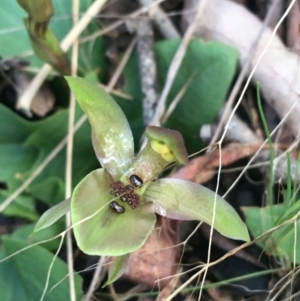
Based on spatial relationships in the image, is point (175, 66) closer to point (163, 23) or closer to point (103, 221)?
point (163, 23)

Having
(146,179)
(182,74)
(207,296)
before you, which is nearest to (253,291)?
(207,296)

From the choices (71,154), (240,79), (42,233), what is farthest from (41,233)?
(240,79)

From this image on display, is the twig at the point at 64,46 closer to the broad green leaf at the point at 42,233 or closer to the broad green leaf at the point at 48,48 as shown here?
the broad green leaf at the point at 48,48

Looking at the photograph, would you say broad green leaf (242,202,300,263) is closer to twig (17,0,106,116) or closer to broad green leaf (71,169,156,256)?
broad green leaf (71,169,156,256)

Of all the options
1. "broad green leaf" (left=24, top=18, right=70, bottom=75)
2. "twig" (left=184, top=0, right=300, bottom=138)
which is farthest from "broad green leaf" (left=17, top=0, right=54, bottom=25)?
"twig" (left=184, top=0, right=300, bottom=138)

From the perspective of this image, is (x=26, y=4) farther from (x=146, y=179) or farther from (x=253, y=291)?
(x=253, y=291)

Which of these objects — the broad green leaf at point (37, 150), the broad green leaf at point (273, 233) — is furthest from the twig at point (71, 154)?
the broad green leaf at point (273, 233)
